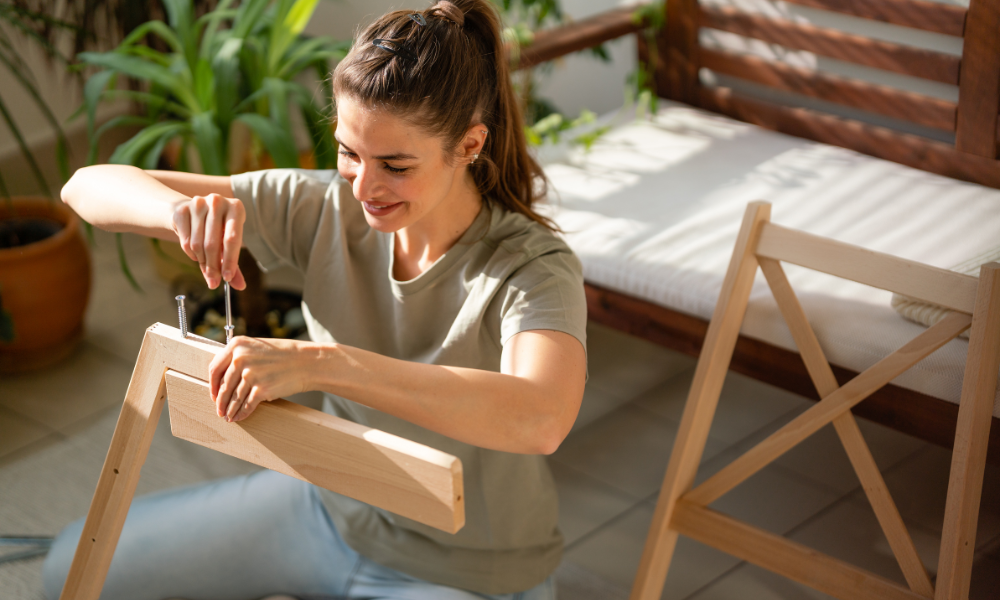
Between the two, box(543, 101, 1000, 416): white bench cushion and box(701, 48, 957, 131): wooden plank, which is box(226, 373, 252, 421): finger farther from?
box(701, 48, 957, 131): wooden plank

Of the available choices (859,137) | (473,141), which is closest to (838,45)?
(859,137)

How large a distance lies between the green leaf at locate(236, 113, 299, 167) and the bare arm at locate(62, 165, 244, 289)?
639 mm

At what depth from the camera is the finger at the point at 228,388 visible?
96cm

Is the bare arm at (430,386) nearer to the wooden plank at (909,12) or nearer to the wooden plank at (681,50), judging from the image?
the wooden plank at (909,12)

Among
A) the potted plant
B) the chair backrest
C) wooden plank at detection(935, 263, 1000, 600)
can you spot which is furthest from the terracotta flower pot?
wooden plank at detection(935, 263, 1000, 600)

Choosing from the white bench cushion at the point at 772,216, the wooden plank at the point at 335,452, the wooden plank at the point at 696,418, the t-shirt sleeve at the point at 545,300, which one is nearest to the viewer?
the wooden plank at the point at 335,452

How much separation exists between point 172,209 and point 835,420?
1.01m

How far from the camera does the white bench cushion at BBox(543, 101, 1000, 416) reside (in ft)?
5.68

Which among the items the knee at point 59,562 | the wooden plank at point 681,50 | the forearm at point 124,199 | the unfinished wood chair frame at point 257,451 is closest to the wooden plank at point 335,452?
the unfinished wood chair frame at point 257,451

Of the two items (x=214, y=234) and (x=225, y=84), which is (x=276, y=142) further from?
(x=214, y=234)

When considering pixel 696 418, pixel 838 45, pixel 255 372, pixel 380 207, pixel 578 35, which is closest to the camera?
pixel 255 372

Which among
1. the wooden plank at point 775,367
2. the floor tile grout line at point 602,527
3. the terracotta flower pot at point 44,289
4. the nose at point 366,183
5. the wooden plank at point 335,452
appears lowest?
the floor tile grout line at point 602,527

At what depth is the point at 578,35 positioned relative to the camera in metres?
2.55

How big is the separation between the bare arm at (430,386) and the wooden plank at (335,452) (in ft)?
0.11
